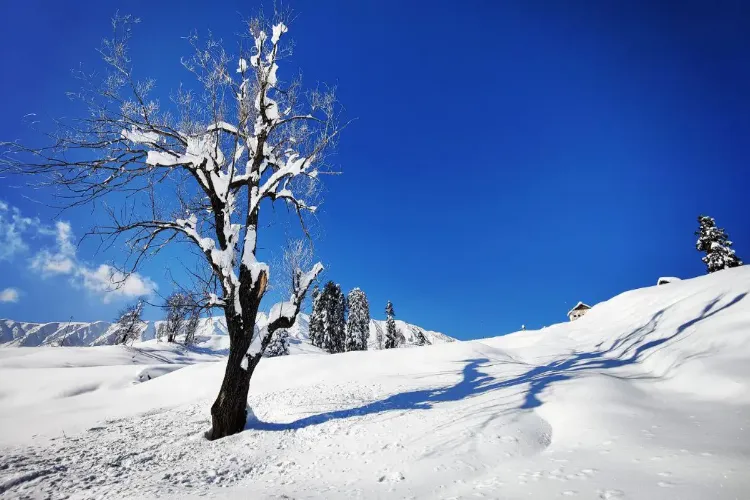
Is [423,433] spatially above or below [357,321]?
below

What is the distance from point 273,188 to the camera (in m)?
8.13

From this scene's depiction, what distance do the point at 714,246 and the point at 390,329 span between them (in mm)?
42324

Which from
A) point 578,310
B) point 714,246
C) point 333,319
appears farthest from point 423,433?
point 578,310

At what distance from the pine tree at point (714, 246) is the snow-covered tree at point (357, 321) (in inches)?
1717

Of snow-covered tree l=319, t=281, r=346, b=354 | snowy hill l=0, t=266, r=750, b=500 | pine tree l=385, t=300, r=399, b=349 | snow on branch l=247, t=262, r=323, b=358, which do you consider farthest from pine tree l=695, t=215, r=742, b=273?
snow-covered tree l=319, t=281, r=346, b=354

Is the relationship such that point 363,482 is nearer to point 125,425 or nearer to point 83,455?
point 83,455

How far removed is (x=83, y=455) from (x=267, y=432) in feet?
9.90

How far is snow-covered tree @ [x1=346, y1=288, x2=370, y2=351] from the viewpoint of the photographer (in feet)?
174

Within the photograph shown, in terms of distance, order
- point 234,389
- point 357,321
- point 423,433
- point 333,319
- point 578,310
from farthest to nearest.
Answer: point 578,310
point 357,321
point 333,319
point 234,389
point 423,433

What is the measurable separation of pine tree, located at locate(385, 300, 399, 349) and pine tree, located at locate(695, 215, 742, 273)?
1590 inches

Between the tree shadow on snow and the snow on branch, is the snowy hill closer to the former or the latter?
the tree shadow on snow

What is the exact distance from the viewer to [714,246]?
34625 millimetres

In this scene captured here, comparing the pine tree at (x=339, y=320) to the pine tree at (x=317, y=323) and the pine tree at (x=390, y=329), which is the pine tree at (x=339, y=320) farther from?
the pine tree at (x=390, y=329)

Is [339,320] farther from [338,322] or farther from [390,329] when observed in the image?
[390,329]
